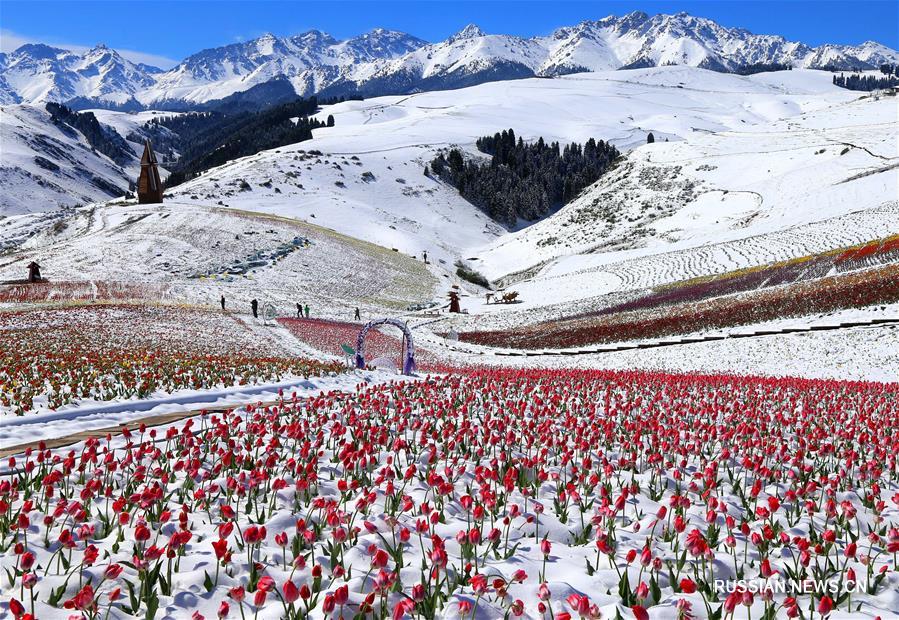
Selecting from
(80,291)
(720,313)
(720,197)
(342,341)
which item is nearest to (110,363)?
(342,341)

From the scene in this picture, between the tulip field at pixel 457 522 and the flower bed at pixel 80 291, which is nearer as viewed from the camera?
the tulip field at pixel 457 522

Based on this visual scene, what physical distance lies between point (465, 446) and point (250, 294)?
55.2 meters

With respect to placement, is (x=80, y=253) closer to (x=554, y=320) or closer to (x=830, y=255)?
(x=554, y=320)

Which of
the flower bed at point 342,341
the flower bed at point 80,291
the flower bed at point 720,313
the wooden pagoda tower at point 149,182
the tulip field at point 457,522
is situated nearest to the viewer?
the tulip field at point 457,522

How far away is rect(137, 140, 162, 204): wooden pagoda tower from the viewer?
94.2m

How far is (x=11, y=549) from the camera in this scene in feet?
18.7

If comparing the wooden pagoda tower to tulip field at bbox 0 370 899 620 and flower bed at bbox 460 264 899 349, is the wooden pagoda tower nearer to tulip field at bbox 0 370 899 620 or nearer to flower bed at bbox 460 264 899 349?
flower bed at bbox 460 264 899 349

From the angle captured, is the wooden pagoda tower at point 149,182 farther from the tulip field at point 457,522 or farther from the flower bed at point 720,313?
the tulip field at point 457,522

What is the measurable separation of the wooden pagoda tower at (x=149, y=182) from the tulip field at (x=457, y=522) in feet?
312

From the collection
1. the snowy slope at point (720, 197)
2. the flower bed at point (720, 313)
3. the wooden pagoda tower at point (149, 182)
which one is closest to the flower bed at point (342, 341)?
the flower bed at point (720, 313)

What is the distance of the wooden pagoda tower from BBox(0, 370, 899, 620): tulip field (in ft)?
312

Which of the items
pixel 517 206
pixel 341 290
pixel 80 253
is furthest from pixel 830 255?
pixel 517 206

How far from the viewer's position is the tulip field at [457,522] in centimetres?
499

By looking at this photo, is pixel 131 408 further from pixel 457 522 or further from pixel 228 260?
pixel 228 260
